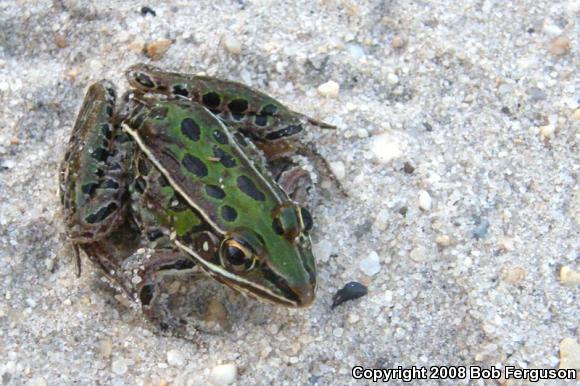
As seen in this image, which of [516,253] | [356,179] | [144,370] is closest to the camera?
[144,370]

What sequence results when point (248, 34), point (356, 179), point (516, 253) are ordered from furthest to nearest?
point (248, 34)
point (356, 179)
point (516, 253)

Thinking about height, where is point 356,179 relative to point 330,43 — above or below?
below

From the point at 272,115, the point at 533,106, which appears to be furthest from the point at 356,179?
the point at 533,106

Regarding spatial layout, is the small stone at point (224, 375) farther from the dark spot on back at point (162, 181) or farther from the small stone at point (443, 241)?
the small stone at point (443, 241)

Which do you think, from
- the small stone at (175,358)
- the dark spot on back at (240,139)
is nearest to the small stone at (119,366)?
the small stone at (175,358)

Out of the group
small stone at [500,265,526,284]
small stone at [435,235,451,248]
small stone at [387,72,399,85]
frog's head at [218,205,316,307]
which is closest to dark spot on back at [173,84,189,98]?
frog's head at [218,205,316,307]

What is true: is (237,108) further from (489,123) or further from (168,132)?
(489,123)

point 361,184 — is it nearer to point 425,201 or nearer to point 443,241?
point 425,201

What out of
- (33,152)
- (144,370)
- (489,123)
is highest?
(489,123)
